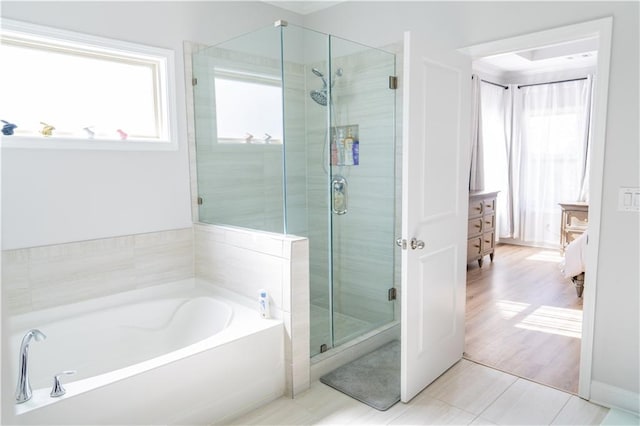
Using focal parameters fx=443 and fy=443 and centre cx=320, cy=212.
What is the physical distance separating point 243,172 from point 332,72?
924mm

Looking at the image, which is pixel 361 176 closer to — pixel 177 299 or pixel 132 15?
pixel 177 299

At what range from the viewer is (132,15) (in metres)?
2.78

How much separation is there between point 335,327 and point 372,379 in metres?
0.44

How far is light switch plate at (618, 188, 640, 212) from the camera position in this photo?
223 cm

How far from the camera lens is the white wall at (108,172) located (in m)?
2.45

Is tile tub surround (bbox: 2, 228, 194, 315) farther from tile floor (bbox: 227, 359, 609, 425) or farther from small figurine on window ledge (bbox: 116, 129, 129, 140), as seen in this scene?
tile floor (bbox: 227, 359, 609, 425)

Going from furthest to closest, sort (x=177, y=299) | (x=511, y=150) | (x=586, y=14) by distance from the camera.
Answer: (x=511, y=150) < (x=177, y=299) < (x=586, y=14)

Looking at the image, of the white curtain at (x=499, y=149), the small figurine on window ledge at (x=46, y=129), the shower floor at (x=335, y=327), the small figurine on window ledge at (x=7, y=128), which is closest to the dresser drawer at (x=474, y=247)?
the white curtain at (x=499, y=149)

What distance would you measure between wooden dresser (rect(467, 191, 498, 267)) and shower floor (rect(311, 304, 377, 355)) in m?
2.33

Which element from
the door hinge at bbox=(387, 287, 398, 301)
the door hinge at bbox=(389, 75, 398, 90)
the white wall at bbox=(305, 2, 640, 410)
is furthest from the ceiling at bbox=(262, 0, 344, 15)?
the door hinge at bbox=(387, 287, 398, 301)

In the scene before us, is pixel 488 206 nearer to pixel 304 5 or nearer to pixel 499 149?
pixel 499 149

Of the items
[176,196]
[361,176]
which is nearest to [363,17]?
[361,176]

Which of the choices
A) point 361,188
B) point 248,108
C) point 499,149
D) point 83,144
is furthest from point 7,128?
point 499,149

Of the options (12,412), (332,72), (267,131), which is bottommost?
(12,412)
